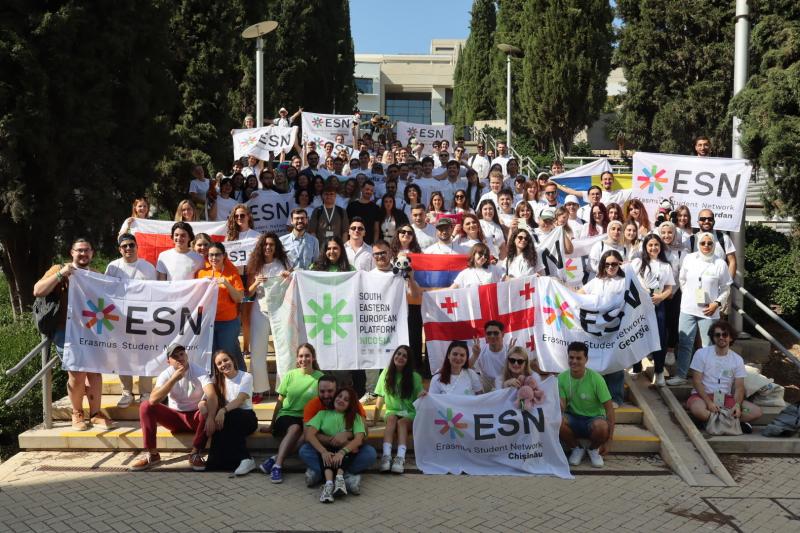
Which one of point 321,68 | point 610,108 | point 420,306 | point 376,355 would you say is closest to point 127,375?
point 376,355

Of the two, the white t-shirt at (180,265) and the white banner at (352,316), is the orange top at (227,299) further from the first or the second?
the white banner at (352,316)

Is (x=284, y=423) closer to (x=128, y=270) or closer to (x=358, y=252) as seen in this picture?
(x=358, y=252)

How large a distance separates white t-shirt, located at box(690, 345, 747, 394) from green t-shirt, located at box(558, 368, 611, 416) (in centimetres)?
137

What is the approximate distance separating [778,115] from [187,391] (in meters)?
8.67

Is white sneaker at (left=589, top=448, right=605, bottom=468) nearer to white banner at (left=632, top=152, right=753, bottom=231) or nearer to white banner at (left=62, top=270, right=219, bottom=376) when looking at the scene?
white banner at (left=632, top=152, right=753, bottom=231)

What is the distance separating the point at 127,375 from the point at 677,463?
6.00 meters

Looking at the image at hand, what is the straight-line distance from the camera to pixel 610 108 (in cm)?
3672

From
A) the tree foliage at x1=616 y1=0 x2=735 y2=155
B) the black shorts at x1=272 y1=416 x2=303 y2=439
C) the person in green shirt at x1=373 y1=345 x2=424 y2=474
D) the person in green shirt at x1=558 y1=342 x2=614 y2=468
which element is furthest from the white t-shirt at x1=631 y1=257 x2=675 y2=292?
the tree foliage at x1=616 y1=0 x2=735 y2=155

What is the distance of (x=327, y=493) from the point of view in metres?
6.84

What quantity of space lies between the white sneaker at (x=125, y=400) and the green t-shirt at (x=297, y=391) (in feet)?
6.83

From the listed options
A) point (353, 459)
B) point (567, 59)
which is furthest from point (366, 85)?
point (353, 459)

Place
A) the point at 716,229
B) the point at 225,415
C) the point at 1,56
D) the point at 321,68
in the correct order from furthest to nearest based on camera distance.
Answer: the point at 321,68, the point at 1,56, the point at 716,229, the point at 225,415

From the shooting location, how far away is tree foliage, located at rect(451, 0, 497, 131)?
5581 cm

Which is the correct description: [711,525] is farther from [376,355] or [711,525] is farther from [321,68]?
[321,68]
